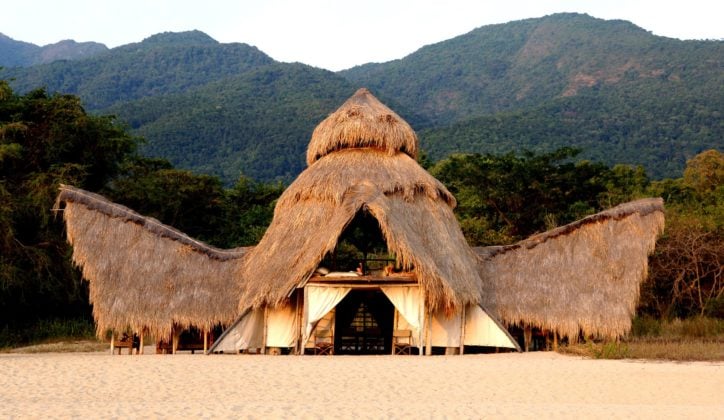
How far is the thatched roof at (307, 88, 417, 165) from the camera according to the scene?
18.1 metres

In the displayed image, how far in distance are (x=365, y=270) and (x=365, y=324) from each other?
95.6 inches

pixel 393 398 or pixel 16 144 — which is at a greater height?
pixel 16 144

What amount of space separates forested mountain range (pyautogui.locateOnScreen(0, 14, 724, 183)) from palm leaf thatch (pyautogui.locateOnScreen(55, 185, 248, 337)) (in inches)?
1122

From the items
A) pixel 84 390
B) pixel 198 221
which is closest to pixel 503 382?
pixel 84 390

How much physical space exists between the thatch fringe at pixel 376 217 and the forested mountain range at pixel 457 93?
27.0 meters

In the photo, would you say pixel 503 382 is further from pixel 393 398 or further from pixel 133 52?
pixel 133 52

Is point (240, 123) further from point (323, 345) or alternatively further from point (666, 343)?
point (666, 343)

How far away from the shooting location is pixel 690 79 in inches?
2288

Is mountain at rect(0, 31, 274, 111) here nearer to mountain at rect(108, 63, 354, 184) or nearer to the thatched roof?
mountain at rect(108, 63, 354, 184)

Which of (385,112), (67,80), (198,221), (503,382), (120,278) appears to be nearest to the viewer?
(503,382)

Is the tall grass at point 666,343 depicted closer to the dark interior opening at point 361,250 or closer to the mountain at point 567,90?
the dark interior opening at point 361,250

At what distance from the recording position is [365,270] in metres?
17.6

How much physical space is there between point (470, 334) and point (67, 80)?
2555 inches

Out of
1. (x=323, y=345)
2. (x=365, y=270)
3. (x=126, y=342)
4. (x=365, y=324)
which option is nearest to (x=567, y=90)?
(x=365, y=324)
